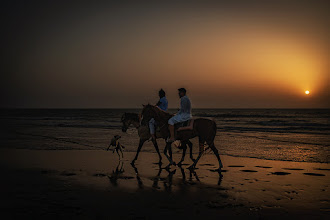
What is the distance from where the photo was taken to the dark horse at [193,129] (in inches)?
396

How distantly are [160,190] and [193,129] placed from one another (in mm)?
3387

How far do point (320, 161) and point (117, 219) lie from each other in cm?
966

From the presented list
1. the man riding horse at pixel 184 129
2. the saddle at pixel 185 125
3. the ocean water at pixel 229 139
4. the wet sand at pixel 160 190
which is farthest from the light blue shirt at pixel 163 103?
the wet sand at pixel 160 190

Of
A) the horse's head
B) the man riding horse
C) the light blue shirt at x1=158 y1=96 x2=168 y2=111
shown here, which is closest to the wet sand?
the man riding horse

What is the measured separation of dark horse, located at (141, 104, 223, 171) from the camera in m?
10.1

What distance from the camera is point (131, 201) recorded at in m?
6.40

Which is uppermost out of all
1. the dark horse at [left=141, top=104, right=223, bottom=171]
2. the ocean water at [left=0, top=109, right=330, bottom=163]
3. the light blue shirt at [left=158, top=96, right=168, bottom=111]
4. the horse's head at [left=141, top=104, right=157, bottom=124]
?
the light blue shirt at [left=158, top=96, right=168, bottom=111]

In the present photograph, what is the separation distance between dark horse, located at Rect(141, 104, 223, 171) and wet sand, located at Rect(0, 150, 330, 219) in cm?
90

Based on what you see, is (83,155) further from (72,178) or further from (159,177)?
(159,177)

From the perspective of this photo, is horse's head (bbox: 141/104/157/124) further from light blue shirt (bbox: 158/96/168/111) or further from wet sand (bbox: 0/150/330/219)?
wet sand (bbox: 0/150/330/219)

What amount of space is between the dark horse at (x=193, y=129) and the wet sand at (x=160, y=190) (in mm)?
903

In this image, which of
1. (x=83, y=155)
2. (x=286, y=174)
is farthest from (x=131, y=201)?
(x=83, y=155)

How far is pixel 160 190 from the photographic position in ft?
24.1

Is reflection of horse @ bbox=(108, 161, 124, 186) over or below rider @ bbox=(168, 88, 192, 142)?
below
